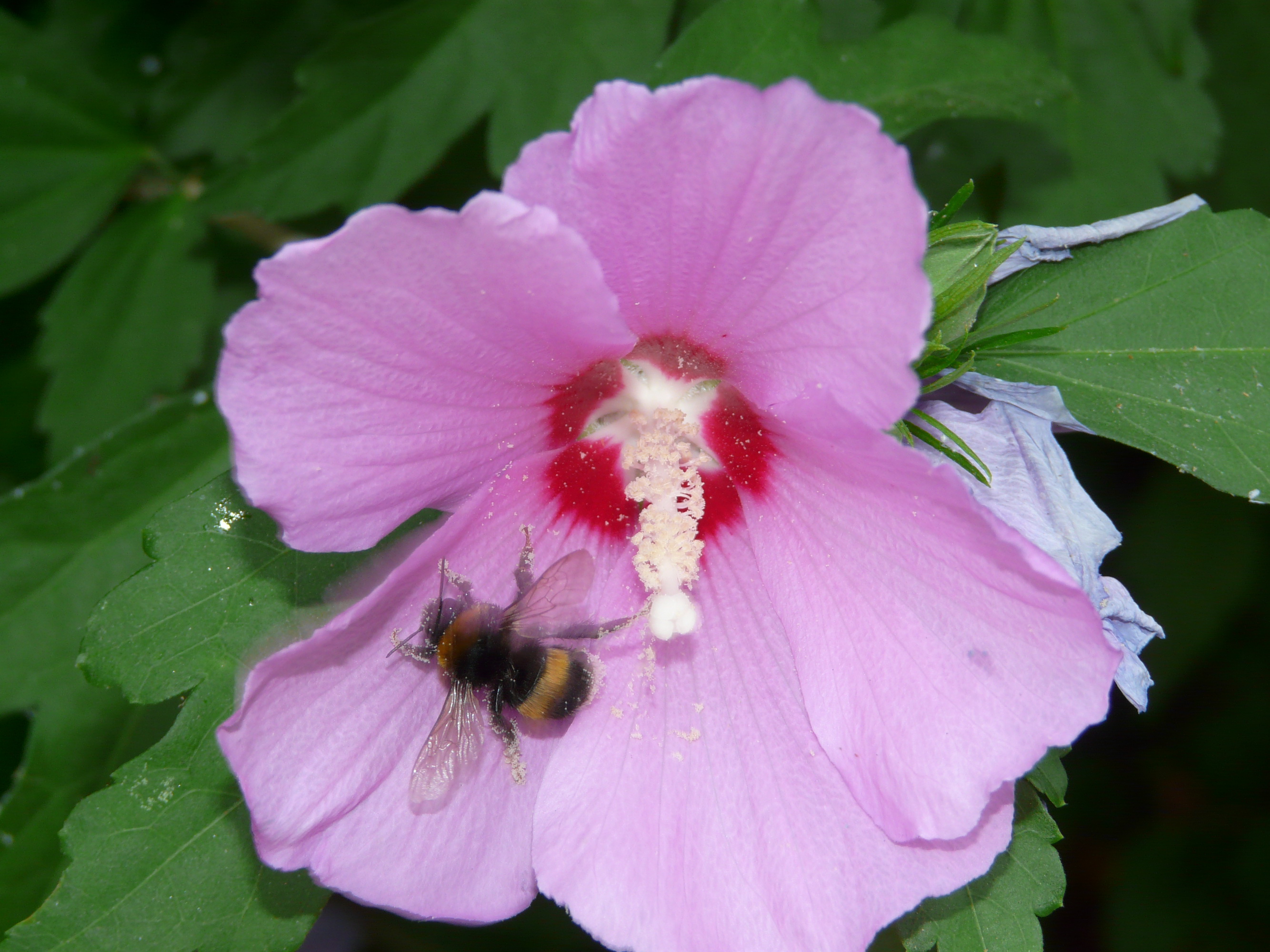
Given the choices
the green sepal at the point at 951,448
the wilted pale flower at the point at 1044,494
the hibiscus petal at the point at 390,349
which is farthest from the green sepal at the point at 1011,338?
the hibiscus petal at the point at 390,349

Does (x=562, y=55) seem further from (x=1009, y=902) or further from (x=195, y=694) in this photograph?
(x=1009, y=902)

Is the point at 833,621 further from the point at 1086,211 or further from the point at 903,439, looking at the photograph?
the point at 1086,211

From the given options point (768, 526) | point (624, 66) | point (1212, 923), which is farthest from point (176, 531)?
point (1212, 923)

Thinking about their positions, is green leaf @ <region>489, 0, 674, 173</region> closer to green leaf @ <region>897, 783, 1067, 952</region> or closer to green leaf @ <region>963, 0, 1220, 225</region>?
green leaf @ <region>963, 0, 1220, 225</region>

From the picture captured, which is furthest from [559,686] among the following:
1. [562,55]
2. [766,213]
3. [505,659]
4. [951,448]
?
[562,55]

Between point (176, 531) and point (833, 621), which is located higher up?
point (176, 531)
